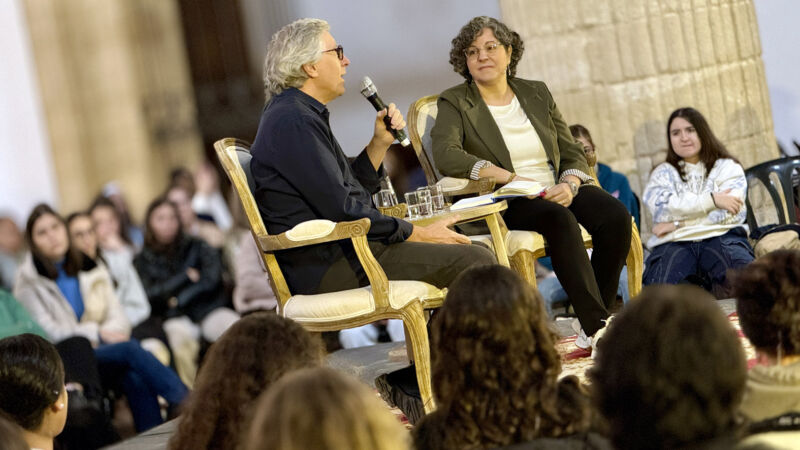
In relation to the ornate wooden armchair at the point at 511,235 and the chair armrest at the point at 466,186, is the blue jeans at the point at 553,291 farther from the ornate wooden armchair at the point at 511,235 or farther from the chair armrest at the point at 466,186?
the chair armrest at the point at 466,186

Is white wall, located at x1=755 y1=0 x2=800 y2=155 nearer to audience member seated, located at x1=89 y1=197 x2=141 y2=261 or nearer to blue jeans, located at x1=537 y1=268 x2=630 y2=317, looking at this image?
blue jeans, located at x1=537 y1=268 x2=630 y2=317

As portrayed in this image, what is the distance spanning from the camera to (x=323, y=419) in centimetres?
114

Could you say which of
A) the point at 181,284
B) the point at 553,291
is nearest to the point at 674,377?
the point at 553,291

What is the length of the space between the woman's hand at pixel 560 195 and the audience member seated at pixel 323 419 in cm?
263

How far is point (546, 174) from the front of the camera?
4.01 m

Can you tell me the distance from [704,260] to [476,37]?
1458 mm

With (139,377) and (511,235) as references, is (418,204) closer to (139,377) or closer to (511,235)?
(511,235)

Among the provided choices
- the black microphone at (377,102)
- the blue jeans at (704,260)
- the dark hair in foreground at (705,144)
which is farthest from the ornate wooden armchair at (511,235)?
the dark hair in foreground at (705,144)

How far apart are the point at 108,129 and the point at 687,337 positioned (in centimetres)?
731

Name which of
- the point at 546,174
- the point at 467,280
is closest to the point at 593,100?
the point at 546,174

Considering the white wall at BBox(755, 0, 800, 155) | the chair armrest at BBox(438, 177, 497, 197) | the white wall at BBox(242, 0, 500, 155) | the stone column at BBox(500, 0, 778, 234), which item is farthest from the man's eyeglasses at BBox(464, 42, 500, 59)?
the white wall at BBox(242, 0, 500, 155)

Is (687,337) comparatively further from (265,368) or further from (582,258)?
(582,258)

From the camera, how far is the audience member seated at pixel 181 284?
5.08 m

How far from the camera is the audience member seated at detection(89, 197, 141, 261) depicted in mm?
5336
